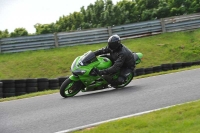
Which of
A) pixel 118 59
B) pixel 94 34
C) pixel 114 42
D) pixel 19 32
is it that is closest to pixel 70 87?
pixel 118 59

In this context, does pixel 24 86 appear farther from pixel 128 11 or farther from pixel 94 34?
pixel 128 11

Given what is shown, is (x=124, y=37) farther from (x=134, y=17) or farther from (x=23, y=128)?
(x=134, y=17)

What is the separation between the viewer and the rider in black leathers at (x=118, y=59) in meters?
10.8

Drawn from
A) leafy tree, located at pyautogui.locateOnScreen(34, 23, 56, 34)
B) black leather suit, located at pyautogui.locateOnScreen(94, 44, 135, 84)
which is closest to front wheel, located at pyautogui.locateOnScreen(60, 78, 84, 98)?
black leather suit, located at pyautogui.locateOnScreen(94, 44, 135, 84)

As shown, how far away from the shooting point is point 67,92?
10523mm

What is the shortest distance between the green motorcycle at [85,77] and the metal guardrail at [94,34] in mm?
13230

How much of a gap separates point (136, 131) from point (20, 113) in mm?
3358

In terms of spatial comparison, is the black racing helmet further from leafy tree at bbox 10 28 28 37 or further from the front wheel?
leafy tree at bbox 10 28 28 37

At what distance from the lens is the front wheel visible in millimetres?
10359

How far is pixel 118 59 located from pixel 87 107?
272cm

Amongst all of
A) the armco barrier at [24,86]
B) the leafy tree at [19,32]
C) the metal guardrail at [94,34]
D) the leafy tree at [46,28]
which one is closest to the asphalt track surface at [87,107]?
the armco barrier at [24,86]

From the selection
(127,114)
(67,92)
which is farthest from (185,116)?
(67,92)

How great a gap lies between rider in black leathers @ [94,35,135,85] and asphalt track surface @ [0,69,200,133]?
608 millimetres

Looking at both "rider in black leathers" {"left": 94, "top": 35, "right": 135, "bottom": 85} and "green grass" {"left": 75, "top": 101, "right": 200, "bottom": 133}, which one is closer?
"green grass" {"left": 75, "top": 101, "right": 200, "bottom": 133}
